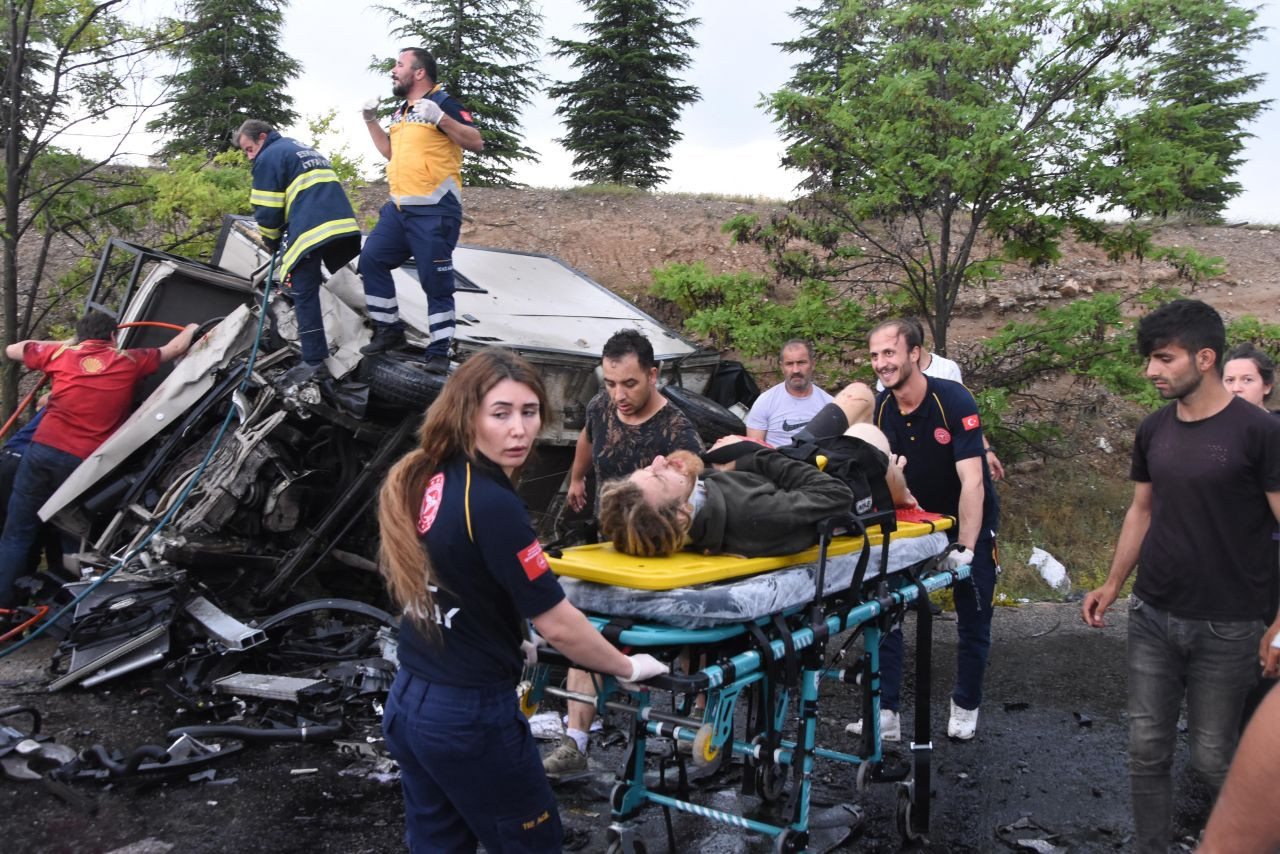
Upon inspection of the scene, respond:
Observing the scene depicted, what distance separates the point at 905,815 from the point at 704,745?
158cm

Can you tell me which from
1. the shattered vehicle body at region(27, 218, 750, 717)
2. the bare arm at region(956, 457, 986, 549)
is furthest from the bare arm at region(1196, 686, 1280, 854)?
the shattered vehicle body at region(27, 218, 750, 717)

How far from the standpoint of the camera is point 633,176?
22.1 metres

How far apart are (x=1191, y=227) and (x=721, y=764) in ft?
64.4

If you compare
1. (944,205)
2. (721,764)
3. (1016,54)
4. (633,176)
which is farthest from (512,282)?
(633,176)

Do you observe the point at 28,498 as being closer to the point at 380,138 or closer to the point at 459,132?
the point at 380,138

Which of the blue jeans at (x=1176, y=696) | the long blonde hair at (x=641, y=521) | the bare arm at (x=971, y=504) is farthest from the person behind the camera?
the bare arm at (x=971, y=504)

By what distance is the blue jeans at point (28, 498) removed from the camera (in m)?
6.56

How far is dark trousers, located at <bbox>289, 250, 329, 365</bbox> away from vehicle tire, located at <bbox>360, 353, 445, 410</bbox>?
321 mm

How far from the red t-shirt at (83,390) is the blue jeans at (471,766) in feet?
17.2

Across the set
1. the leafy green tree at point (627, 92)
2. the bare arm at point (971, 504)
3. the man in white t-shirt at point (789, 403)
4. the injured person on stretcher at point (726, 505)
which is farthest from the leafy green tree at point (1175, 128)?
the leafy green tree at point (627, 92)

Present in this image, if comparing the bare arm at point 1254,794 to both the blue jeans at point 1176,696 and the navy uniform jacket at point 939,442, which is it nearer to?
the blue jeans at point 1176,696

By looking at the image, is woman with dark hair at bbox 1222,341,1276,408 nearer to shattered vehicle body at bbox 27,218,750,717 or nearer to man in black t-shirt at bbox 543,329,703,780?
man in black t-shirt at bbox 543,329,703,780

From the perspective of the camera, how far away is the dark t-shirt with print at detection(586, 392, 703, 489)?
4473 mm

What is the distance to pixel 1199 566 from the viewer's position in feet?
11.5
